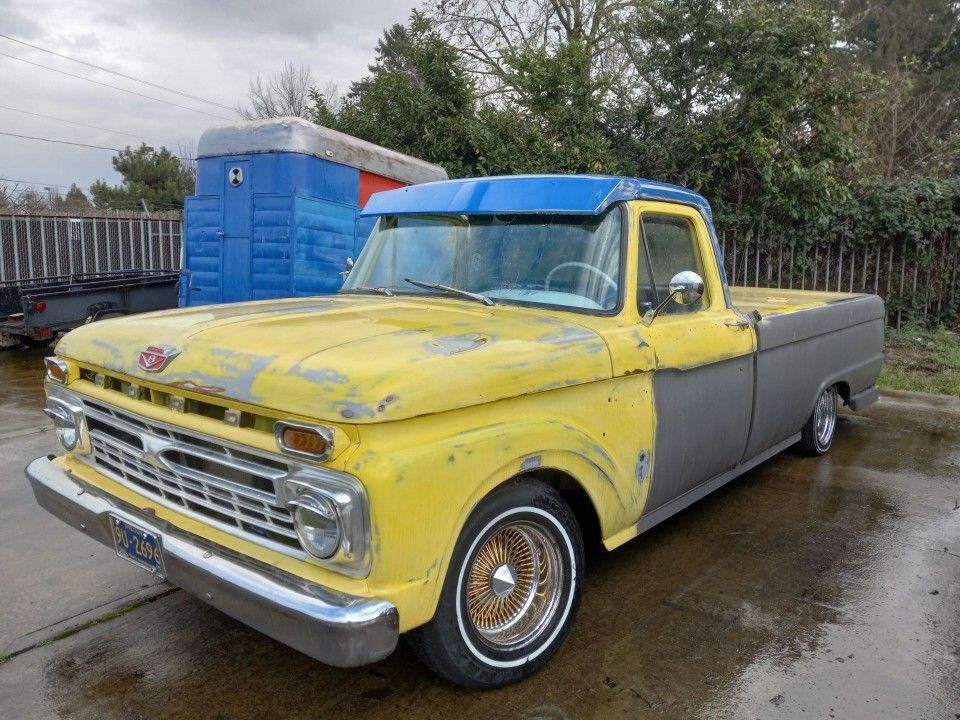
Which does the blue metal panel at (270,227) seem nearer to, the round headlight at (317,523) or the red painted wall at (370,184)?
the red painted wall at (370,184)

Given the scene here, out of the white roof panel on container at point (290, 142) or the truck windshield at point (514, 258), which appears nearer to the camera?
the truck windshield at point (514, 258)

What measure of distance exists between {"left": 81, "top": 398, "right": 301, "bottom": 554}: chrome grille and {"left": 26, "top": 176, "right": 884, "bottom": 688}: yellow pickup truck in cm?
1

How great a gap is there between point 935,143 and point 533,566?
60.0ft

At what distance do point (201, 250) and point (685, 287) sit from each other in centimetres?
783

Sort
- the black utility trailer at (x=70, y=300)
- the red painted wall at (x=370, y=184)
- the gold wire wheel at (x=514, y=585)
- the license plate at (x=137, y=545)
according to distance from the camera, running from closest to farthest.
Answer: the license plate at (x=137, y=545) < the gold wire wheel at (x=514, y=585) < the red painted wall at (x=370, y=184) < the black utility trailer at (x=70, y=300)

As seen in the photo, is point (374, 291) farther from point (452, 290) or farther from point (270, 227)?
point (270, 227)

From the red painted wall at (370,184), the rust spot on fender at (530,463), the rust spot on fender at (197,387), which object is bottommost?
the rust spot on fender at (530,463)

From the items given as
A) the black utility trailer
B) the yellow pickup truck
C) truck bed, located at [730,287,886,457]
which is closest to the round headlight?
the yellow pickup truck

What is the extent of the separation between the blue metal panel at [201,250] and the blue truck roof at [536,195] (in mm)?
6120

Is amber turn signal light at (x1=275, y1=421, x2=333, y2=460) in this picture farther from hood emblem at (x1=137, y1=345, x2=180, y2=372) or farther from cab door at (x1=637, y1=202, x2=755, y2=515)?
cab door at (x1=637, y1=202, x2=755, y2=515)

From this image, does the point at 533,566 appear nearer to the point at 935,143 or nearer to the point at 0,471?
the point at 0,471

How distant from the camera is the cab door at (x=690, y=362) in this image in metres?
3.46

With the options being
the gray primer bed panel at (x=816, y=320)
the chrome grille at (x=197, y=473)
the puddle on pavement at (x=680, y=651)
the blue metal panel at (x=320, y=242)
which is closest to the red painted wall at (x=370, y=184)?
the blue metal panel at (x=320, y=242)

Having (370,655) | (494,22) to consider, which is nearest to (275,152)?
(370,655)
